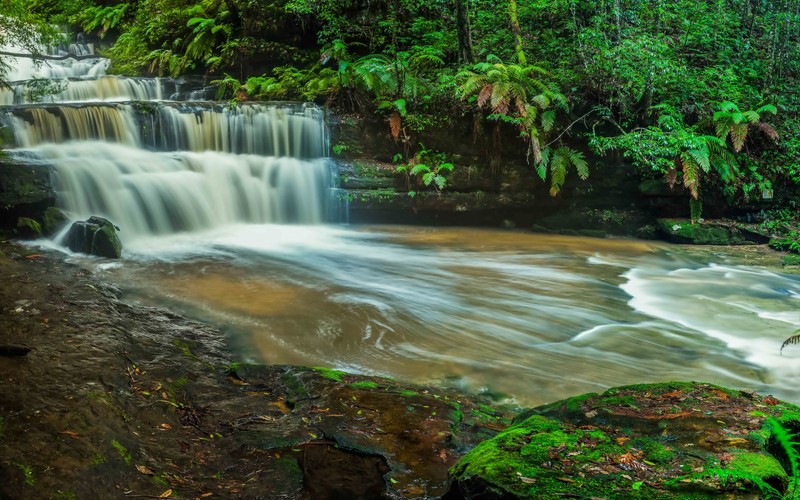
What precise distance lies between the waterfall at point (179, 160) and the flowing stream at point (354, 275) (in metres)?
0.03

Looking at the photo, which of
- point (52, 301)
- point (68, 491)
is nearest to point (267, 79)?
point (52, 301)

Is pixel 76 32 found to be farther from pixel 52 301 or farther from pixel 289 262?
pixel 52 301

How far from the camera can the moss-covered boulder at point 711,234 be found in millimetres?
11766

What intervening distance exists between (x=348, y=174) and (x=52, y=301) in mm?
7240

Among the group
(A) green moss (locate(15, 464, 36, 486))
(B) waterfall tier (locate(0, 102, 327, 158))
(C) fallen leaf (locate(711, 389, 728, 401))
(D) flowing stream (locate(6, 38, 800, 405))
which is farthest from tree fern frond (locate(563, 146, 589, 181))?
(A) green moss (locate(15, 464, 36, 486))

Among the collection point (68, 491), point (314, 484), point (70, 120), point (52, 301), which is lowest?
point (314, 484)

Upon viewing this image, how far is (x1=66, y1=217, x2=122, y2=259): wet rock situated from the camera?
338 inches

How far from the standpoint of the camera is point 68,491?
8.49ft

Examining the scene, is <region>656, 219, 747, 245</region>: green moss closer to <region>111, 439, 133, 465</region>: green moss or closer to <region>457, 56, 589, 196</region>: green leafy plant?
<region>457, 56, 589, 196</region>: green leafy plant

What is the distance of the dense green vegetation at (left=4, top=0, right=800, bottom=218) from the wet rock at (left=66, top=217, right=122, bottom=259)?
12.5 ft

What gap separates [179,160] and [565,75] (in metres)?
8.62

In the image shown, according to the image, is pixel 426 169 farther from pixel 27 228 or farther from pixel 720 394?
pixel 720 394

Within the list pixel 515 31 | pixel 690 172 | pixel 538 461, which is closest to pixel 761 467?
pixel 538 461

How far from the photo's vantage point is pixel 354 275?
8.73m
